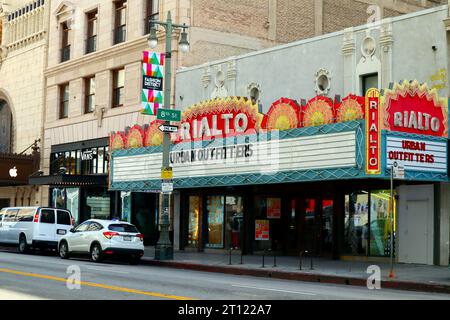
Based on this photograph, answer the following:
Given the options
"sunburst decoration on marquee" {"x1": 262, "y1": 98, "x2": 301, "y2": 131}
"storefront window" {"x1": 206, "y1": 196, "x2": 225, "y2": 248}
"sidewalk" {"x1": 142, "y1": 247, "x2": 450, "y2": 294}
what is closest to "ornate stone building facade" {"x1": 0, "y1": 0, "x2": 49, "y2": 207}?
"storefront window" {"x1": 206, "y1": 196, "x2": 225, "y2": 248}

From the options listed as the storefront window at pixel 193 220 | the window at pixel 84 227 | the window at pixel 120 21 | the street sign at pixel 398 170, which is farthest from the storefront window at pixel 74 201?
the street sign at pixel 398 170

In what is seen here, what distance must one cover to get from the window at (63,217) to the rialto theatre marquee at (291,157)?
2.78 metres

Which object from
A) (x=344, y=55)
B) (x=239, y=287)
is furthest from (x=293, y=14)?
(x=239, y=287)

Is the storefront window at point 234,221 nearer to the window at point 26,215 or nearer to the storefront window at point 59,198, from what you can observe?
the window at point 26,215

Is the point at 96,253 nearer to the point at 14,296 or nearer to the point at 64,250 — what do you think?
the point at 64,250

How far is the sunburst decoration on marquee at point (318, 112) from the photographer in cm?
2402

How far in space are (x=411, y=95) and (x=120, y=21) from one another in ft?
67.3

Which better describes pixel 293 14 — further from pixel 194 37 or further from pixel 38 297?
pixel 38 297

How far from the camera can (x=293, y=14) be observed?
38.9 m

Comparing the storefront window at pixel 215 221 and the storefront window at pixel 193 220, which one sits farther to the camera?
the storefront window at pixel 193 220

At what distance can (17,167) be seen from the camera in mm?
44125

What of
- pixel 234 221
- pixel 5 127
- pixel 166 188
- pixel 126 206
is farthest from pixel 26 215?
pixel 5 127

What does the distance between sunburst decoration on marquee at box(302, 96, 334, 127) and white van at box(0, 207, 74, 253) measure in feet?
41.9

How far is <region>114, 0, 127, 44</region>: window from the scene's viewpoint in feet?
128
